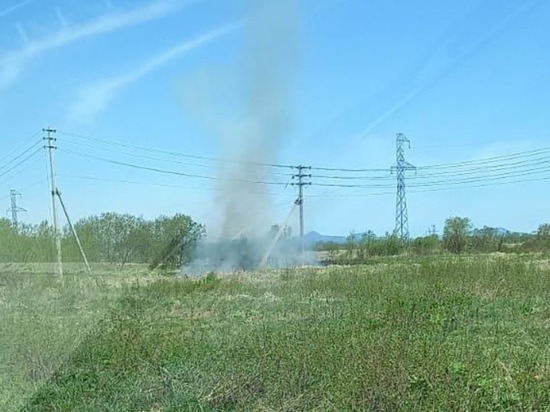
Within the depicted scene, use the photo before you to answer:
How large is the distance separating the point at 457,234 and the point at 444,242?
1.03 meters

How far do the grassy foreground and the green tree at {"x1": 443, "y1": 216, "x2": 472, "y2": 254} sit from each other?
107ft

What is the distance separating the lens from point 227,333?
891cm

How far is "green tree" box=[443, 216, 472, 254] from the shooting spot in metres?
44.9

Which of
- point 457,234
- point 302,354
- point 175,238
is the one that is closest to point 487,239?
point 457,234

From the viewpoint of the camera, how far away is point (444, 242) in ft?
149

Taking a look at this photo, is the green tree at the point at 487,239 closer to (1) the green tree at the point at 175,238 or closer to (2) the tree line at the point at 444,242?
(2) the tree line at the point at 444,242

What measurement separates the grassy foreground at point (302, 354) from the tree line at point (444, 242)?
31559 mm

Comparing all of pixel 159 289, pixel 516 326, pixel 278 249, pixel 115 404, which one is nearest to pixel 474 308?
pixel 516 326

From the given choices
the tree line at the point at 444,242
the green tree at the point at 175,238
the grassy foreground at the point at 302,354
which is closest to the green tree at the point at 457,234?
the tree line at the point at 444,242

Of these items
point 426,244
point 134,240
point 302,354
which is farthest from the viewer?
point 426,244

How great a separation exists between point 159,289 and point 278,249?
23.3 metres

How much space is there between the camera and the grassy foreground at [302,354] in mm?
5539

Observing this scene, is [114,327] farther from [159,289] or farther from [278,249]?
[278,249]

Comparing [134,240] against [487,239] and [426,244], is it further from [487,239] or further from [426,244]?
[487,239]
